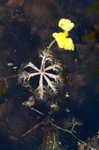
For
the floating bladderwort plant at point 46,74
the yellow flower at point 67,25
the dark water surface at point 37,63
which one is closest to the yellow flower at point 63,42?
the yellow flower at point 67,25

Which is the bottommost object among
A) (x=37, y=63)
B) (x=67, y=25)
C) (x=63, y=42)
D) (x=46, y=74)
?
(x=46, y=74)

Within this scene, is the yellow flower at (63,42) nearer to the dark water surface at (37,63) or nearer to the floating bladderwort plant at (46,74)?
the floating bladderwort plant at (46,74)

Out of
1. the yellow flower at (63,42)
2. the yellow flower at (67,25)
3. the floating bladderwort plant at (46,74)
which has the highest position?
the yellow flower at (67,25)

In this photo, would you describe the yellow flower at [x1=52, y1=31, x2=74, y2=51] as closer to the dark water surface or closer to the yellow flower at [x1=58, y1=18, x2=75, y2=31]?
the yellow flower at [x1=58, y1=18, x2=75, y2=31]

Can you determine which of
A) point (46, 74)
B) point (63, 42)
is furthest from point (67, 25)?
point (46, 74)

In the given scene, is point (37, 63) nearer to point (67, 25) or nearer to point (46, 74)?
point (46, 74)

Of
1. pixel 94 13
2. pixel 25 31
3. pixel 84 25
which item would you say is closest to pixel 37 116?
pixel 25 31

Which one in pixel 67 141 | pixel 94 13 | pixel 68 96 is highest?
pixel 94 13

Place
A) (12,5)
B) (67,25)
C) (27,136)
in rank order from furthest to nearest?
(12,5), (27,136), (67,25)

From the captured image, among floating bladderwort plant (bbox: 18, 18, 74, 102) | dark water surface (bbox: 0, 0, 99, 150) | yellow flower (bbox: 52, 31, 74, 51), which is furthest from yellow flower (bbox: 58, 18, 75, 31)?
dark water surface (bbox: 0, 0, 99, 150)

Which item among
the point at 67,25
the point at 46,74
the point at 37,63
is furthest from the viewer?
the point at 37,63

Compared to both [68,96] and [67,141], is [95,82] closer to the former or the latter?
[68,96]
